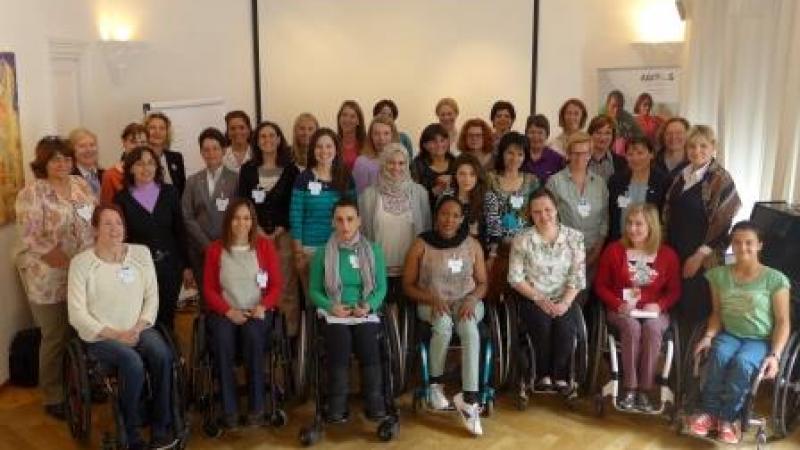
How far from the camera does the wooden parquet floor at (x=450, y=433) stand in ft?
10.2

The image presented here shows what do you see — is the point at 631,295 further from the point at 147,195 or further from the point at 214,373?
the point at 147,195

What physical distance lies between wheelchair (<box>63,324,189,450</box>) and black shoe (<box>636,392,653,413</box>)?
6.72 ft

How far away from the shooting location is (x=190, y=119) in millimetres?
5375

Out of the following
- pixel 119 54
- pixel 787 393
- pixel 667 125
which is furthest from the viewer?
pixel 119 54

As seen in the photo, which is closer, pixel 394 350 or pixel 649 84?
pixel 394 350

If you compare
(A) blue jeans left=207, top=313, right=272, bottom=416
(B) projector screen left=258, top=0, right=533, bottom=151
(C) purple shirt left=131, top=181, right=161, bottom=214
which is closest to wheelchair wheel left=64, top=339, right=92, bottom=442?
(A) blue jeans left=207, top=313, right=272, bottom=416

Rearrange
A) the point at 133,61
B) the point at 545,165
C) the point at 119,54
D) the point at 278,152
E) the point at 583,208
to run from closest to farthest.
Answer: the point at 583,208
the point at 278,152
the point at 545,165
the point at 119,54
the point at 133,61

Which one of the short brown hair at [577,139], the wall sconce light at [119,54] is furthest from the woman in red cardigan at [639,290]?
the wall sconce light at [119,54]

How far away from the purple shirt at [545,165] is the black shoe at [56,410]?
267 cm

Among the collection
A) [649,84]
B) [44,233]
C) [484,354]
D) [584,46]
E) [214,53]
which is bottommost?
[484,354]

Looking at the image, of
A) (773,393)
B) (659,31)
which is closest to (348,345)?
(773,393)

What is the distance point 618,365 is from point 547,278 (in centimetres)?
52

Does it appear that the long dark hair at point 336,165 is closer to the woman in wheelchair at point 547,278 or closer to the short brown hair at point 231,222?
the short brown hair at point 231,222

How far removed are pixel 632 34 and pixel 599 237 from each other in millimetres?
2862
